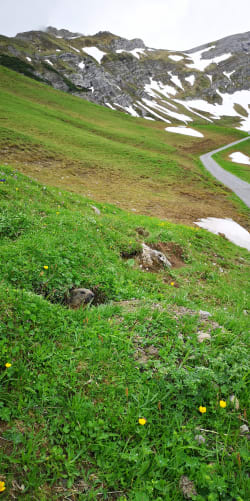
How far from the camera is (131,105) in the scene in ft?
434

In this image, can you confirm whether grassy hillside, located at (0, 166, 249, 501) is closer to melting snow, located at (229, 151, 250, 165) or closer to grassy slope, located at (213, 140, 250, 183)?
grassy slope, located at (213, 140, 250, 183)

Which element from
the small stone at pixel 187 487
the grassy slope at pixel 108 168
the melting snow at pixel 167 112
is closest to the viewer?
the small stone at pixel 187 487

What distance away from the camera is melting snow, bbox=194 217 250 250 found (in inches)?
630

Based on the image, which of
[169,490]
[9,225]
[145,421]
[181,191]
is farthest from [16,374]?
[181,191]

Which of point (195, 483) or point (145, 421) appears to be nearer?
point (195, 483)

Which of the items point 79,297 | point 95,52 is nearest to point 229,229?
point 79,297

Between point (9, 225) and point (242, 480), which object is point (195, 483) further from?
point (9, 225)

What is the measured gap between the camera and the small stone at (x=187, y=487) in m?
2.62

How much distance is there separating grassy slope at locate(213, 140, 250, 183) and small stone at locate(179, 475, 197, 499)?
135 ft

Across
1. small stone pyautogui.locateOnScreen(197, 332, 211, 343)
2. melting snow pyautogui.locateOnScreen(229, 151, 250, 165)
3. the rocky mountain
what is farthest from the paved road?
the rocky mountain

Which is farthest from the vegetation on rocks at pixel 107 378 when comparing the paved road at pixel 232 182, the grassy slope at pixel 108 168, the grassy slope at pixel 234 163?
the grassy slope at pixel 234 163

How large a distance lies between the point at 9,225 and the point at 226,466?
6.35m

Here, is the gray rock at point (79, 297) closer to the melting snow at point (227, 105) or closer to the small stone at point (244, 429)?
the small stone at point (244, 429)

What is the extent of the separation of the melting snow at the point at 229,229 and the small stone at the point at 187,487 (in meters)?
14.3
